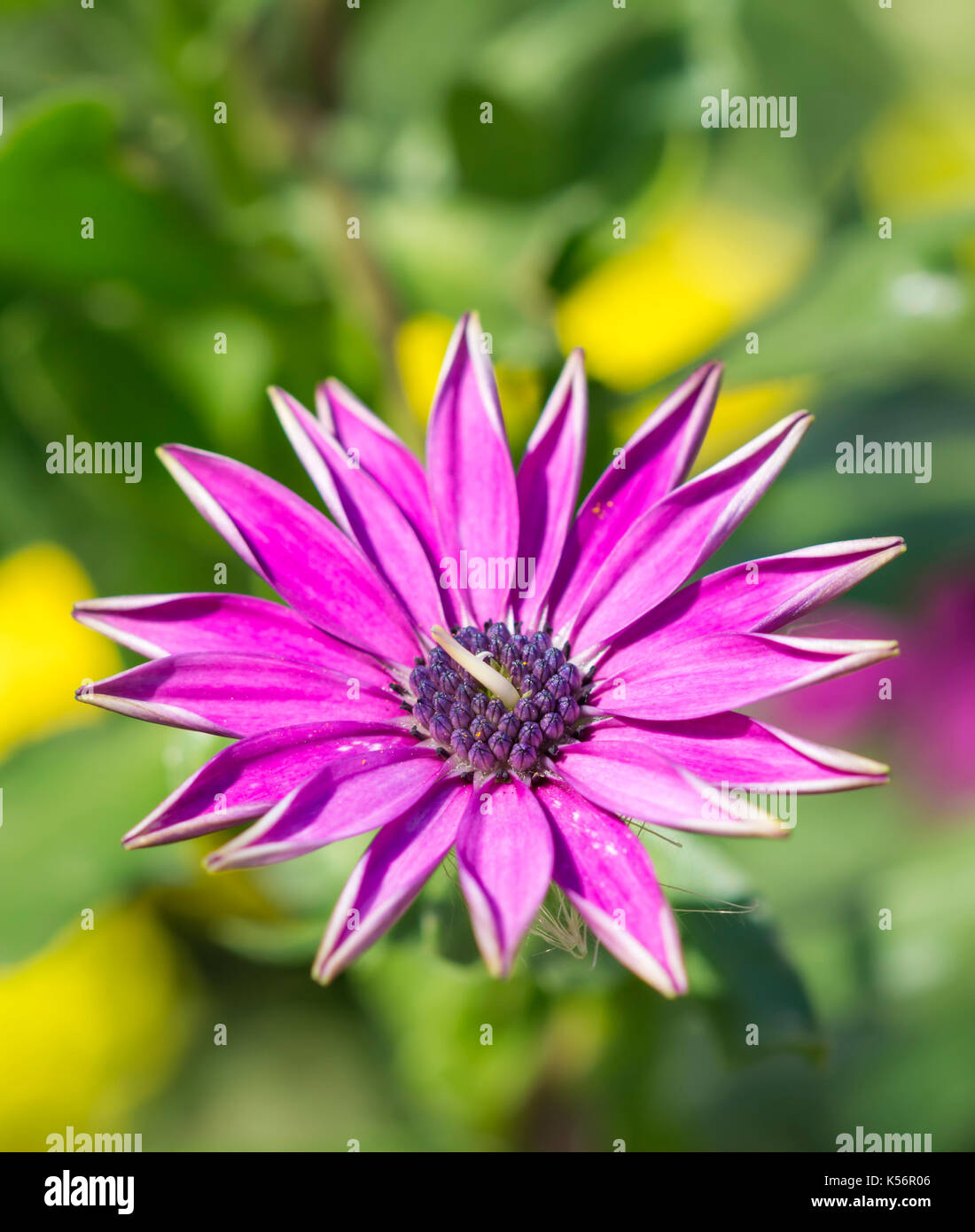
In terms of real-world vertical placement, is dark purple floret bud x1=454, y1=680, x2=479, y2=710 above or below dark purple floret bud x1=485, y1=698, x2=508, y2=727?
above

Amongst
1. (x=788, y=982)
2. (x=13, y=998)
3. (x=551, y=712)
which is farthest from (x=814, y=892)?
(x=13, y=998)

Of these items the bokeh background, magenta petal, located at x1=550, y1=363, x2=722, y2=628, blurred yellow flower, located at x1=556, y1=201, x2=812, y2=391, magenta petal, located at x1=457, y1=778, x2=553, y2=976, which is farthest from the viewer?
blurred yellow flower, located at x1=556, y1=201, x2=812, y2=391

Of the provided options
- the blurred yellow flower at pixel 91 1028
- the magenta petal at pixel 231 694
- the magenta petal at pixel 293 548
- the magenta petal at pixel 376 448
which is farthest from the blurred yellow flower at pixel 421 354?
the blurred yellow flower at pixel 91 1028

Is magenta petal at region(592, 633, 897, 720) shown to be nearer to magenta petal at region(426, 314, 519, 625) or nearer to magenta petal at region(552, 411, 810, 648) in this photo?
magenta petal at region(552, 411, 810, 648)

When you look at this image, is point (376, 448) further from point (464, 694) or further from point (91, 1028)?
point (91, 1028)

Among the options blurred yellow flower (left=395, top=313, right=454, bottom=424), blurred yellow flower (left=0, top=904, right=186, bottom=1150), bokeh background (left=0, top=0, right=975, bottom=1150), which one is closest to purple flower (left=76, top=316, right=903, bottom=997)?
bokeh background (left=0, top=0, right=975, bottom=1150)

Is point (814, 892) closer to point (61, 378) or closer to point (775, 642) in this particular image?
point (775, 642)

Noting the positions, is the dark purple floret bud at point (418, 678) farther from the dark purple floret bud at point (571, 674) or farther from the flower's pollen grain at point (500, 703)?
the dark purple floret bud at point (571, 674)
